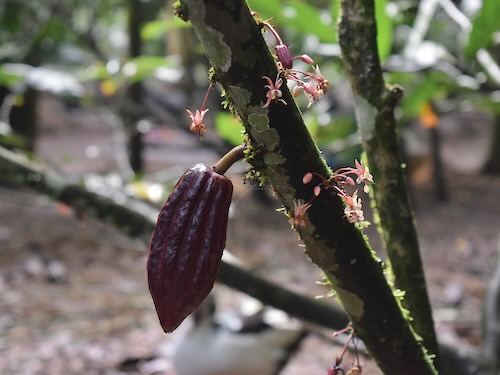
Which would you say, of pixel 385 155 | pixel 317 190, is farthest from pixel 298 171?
pixel 385 155

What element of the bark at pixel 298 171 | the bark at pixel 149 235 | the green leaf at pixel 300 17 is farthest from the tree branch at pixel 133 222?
the bark at pixel 298 171

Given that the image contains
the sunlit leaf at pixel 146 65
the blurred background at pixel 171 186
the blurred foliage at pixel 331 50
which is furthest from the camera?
the sunlit leaf at pixel 146 65

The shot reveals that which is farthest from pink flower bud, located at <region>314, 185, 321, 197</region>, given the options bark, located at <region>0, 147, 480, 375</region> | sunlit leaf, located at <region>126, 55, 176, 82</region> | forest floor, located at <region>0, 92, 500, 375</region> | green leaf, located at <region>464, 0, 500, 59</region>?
sunlit leaf, located at <region>126, 55, 176, 82</region>

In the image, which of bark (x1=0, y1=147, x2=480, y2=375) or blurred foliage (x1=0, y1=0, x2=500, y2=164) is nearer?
bark (x1=0, y1=147, x2=480, y2=375)

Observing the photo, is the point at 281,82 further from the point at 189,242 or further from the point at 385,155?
the point at 385,155

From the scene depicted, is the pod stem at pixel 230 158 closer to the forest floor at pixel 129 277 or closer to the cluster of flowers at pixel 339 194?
the cluster of flowers at pixel 339 194

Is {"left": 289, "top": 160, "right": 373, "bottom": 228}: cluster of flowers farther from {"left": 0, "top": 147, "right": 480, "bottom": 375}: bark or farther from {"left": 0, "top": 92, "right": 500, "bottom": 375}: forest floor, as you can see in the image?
{"left": 0, "top": 147, "right": 480, "bottom": 375}: bark
